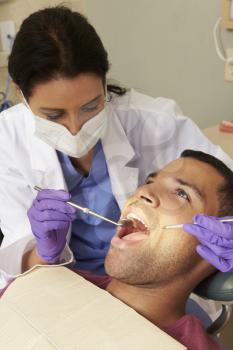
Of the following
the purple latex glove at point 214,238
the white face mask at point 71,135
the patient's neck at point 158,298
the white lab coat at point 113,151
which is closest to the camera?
the purple latex glove at point 214,238

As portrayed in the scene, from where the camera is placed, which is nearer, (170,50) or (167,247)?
(167,247)

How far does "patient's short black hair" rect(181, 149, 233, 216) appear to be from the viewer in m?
1.12

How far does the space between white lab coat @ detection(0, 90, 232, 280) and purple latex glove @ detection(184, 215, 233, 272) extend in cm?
42

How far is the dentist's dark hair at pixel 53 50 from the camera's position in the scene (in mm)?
1112

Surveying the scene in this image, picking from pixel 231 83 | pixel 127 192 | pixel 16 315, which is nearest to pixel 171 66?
pixel 231 83

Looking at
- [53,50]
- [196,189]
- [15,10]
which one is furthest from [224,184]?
[15,10]

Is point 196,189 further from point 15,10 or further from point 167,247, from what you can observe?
point 15,10

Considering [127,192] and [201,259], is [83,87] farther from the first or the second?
[201,259]

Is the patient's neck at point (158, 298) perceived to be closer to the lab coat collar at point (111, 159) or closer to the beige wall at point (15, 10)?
the lab coat collar at point (111, 159)

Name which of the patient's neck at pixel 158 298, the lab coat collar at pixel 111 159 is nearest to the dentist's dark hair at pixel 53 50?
the lab coat collar at pixel 111 159

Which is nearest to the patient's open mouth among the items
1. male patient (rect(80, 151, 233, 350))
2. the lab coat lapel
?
male patient (rect(80, 151, 233, 350))

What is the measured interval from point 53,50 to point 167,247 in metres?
0.60

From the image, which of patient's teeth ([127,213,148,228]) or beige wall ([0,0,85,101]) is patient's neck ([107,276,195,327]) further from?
beige wall ([0,0,85,101])

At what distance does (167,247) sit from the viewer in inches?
41.9
